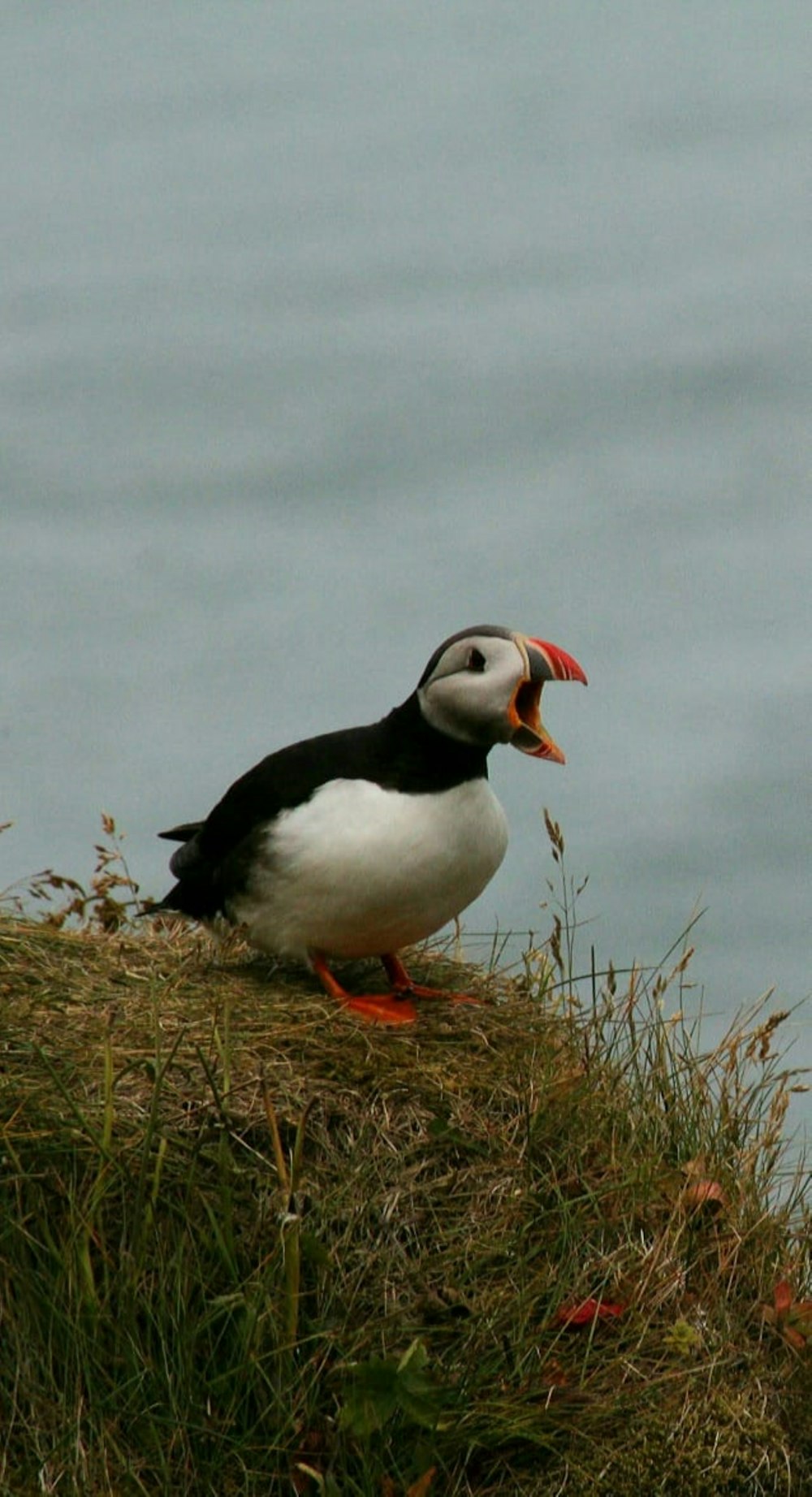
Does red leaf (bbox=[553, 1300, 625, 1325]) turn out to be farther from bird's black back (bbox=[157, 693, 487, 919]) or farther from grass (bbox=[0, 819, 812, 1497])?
bird's black back (bbox=[157, 693, 487, 919])

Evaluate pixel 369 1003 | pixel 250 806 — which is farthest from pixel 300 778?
pixel 369 1003

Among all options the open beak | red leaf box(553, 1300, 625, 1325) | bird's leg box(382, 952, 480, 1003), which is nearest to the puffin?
the open beak

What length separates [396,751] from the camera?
7078mm

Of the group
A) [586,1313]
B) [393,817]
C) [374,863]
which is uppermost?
[393,817]

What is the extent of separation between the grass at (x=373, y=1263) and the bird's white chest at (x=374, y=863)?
1.00 feet

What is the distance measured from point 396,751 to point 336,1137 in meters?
1.20

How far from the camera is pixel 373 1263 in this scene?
21.3 feet

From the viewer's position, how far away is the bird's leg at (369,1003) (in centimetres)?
725

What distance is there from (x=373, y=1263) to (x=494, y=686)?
1700 mm

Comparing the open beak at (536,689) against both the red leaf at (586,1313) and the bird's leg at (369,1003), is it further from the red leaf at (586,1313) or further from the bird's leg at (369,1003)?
the red leaf at (586,1313)

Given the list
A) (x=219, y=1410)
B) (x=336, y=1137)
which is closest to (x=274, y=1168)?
(x=336, y=1137)

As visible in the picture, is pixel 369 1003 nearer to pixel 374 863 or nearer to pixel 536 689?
pixel 374 863

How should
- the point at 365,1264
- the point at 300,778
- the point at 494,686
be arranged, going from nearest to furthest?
the point at 365,1264
the point at 494,686
the point at 300,778

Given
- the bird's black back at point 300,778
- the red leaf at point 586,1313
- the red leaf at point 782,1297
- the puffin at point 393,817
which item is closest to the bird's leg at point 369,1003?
the puffin at point 393,817
